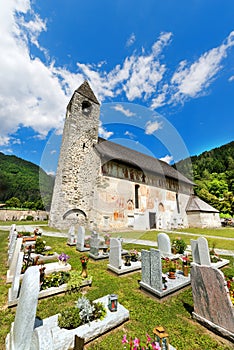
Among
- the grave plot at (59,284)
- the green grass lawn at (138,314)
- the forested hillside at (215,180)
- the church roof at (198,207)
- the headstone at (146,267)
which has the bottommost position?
the green grass lawn at (138,314)

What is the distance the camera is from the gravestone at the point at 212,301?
2.62 metres

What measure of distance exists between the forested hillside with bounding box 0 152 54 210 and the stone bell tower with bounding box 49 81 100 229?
20470 millimetres

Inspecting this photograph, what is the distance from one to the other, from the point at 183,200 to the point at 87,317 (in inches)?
Answer: 935

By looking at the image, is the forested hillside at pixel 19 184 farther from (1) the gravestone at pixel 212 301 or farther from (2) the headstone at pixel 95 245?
(1) the gravestone at pixel 212 301

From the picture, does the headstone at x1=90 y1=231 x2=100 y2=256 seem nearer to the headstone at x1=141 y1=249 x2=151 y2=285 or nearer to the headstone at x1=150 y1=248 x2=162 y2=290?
the headstone at x1=141 y1=249 x2=151 y2=285

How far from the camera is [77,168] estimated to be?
15.9 meters

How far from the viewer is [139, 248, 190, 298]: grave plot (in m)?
3.85

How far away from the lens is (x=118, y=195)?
15766 mm

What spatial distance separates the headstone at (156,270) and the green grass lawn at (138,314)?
1.04 feet

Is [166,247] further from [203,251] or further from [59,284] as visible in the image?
[59,284]

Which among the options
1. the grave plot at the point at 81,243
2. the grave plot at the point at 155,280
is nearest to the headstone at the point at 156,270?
the grave plot at the point at 155,280

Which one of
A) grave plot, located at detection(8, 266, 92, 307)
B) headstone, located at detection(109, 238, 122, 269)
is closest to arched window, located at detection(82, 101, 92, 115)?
headstone, located at detection(109, 238, 122, 269)

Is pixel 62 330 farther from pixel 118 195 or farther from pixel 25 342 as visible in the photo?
pixel 118 195

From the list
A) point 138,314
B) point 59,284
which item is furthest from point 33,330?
point 59,284
